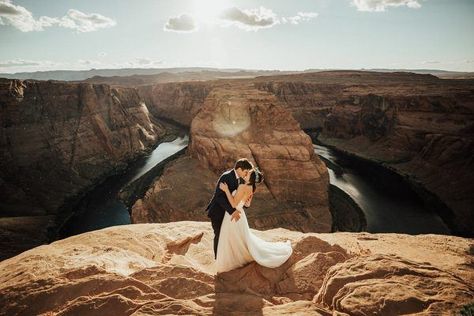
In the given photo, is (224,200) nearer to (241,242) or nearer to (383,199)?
(241,242)

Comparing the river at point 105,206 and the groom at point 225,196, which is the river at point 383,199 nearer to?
the river at point 105,206

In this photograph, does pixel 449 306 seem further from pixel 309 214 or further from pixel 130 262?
pixel 309 214

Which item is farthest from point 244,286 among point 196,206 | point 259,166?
point 259,166

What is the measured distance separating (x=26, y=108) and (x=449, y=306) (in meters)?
67.8

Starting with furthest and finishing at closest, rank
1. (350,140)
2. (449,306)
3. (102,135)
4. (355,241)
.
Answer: (350,140) < (102,135) < (355,241) < (449,306)

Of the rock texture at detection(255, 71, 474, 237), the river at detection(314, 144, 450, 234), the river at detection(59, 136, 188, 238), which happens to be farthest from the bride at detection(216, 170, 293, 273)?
the rock texture at detection(255, 71, 474, 237)

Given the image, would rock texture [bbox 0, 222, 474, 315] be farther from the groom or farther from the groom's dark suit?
the groom

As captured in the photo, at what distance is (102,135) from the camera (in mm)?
69625

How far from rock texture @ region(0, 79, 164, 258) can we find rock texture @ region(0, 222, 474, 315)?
29.3 metres

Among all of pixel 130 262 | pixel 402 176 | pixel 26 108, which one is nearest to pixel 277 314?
pixel 130 262

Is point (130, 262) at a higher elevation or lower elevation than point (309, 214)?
higher

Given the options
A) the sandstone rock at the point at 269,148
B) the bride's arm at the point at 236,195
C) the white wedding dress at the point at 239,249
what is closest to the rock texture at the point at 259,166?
the sandstone rock at the point at 269,148

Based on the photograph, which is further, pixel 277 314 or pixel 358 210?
pixel 358 210

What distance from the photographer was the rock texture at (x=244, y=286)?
616 centimetres
